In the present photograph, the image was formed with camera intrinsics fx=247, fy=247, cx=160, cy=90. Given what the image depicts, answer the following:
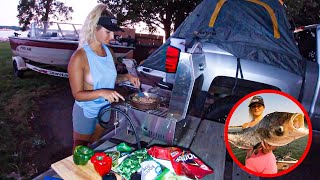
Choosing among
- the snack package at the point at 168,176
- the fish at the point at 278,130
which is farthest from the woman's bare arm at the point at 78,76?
the fish at the point at 278,130

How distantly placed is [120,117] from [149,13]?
9.09 m

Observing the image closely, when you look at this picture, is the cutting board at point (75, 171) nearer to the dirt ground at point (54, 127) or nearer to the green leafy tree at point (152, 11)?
the dirt ground at point (54, 127)

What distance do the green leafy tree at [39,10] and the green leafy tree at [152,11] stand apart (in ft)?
20.9

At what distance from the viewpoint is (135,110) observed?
5.56 feet

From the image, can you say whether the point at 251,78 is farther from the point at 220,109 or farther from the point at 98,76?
the point at 98,76

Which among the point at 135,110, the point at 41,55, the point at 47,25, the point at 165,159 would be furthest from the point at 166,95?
the point at 47,25

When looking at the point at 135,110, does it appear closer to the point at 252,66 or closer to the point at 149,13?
the point at 252,66

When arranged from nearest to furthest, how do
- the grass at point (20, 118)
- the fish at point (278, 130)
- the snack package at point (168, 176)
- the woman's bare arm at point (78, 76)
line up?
the fish at point (278, 130) → the snack package at point (168, 176) → the woman's bare arm at point (78, 76) → the grass at point (20, 118)

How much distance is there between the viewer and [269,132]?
1.01m

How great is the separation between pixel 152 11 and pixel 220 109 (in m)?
7.94

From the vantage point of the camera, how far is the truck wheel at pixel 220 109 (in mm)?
3137

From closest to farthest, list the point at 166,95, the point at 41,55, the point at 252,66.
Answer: the point at 166,95 < the point at 252,66 < the point at 41,55

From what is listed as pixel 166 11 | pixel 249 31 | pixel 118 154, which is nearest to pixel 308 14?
pixel 166 11

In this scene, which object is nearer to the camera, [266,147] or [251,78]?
[266,147]
